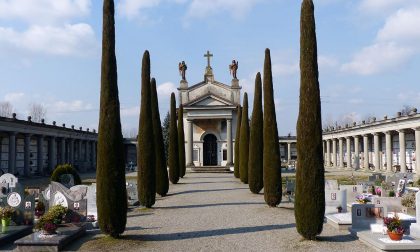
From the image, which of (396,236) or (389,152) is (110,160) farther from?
(389,152)

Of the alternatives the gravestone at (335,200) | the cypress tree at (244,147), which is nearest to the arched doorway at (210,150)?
the cypress tree at (244,147)

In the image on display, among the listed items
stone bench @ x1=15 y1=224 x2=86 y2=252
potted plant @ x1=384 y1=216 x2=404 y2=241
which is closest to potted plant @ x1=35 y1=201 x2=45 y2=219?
stone bench @ x1=15 y1=224 x2=86 y2=252

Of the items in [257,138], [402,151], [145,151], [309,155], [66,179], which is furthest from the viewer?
[402,151]

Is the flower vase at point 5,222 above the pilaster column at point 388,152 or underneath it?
underneath

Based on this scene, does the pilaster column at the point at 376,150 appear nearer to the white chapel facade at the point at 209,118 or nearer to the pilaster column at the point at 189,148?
the white chapel facade at the point at 209,118

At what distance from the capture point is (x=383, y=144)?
46.8m

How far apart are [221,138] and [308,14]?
4107 cm

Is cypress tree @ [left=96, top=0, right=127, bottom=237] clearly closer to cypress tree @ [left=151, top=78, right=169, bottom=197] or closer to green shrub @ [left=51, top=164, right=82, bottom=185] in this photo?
cypress tree @ [left=151, top=78, right=169, bottom=197]

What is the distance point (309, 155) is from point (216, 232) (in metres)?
3.52

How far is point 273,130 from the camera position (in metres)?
Result: 16.1

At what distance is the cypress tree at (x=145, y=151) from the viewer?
17.1 metres

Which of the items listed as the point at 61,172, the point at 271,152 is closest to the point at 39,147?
the point at 61,172

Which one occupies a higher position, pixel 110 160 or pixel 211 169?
pixel 110 160

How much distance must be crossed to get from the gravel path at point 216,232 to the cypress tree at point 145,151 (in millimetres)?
678
